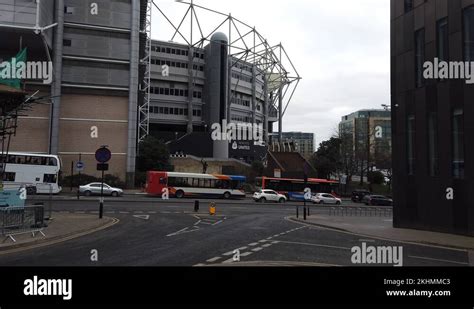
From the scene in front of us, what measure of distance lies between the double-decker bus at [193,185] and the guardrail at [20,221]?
1099 inches

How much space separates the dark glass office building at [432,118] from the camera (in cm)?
1984

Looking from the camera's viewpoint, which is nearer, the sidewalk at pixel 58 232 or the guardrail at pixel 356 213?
the sidewalk at pixel 58 232

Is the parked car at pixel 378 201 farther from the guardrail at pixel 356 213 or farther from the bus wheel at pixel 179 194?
the bus wheel at pixel 179 194

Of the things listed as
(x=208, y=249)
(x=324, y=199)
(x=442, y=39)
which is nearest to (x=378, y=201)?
(x=324, y=199)

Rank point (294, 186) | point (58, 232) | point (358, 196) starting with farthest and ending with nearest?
point (358, 196)
point (294, 186)
point (58, 232)

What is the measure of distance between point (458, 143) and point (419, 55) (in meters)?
5.99

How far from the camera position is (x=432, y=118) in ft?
73.2

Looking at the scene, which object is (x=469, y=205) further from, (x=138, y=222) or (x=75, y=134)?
(x=75, y=134)

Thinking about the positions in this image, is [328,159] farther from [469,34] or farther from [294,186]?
[469,34]

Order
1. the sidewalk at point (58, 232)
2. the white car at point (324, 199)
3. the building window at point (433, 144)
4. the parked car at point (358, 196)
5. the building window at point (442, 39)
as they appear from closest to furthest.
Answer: the sidewalk at point (58, 232) → the building window at point (442, 39) → the building window at point (433, 144) → the white car at point (324, 199) → the parked car at point (358, 196)

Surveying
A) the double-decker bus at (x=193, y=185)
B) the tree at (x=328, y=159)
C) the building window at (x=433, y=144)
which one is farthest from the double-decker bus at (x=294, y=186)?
the building window at (x=433, y=144)
